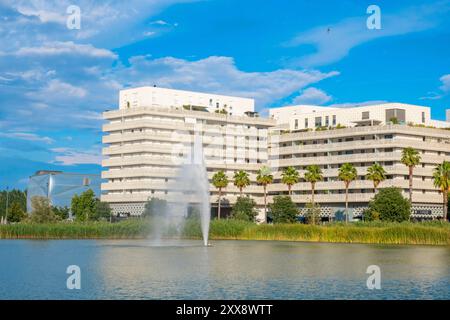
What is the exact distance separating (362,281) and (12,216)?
494 feet

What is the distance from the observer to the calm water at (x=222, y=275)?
134 ft

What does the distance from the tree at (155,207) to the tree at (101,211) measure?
37.7 feet

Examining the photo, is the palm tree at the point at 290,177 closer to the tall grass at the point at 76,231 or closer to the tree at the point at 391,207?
the tree at the point at 391,207

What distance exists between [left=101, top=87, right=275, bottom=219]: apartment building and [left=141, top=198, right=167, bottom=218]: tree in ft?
31.2

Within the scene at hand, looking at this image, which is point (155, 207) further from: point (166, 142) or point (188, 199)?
point (166, 142)

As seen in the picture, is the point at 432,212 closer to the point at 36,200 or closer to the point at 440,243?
the point at 440,243

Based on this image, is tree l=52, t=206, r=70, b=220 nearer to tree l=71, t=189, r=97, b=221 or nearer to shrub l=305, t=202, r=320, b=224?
tree l=71, t=189, r=97, b=221

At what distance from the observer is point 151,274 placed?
5056cm

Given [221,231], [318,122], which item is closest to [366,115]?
[318,122]

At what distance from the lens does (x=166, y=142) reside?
16900 cm

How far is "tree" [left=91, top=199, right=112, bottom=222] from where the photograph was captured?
16138 cm

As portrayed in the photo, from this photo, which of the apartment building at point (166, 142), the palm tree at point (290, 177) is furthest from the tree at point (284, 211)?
the apartment building at point (166, 142)

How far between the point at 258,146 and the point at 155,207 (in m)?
39.3

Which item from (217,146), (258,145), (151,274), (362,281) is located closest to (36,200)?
(217,146)
